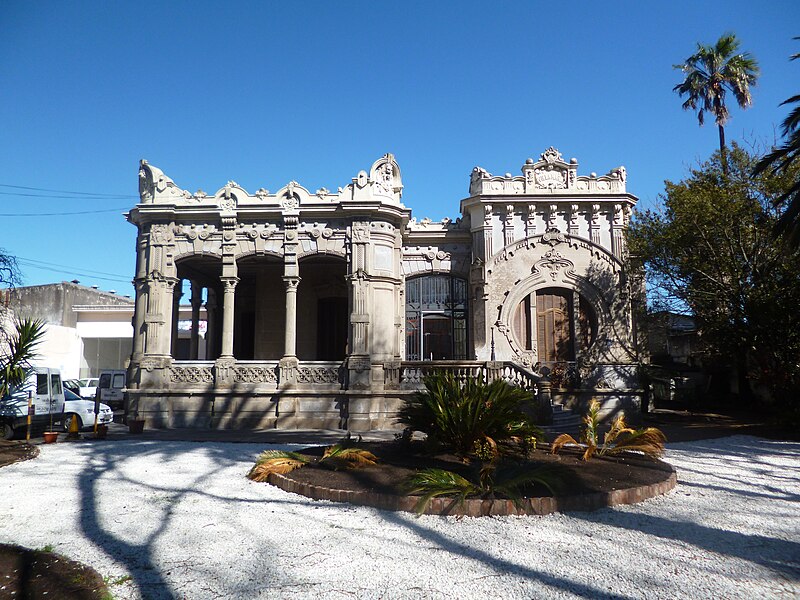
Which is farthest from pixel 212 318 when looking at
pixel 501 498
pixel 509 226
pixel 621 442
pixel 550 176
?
pixel 501 498

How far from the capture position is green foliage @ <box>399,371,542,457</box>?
800 cm

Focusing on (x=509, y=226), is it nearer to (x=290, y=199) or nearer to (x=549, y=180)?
(x=549, y=180)

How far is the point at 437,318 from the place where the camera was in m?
20.8

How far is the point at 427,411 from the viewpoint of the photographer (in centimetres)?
862

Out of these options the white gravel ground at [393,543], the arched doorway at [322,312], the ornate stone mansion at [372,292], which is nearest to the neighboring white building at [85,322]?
the ornate stone mansion at [372,292]

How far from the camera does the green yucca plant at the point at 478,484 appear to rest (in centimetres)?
633

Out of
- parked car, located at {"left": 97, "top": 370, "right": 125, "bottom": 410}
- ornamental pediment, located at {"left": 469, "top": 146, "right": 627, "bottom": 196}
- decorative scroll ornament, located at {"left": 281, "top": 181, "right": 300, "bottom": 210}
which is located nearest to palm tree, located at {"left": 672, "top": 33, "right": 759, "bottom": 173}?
ornamental pediment, located at {"left": 469, "top": 146, "right": 627, "bottom": 196}

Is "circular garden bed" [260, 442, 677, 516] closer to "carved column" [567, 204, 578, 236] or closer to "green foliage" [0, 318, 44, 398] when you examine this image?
"green foliage" [0, 318, 44, 398]

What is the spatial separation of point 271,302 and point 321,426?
235 inches

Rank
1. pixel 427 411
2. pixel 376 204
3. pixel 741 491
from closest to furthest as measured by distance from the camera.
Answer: pixel 741 491 < pixel 427 411 < pixel 376 204

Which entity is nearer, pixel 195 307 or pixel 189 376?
pixel 189 376

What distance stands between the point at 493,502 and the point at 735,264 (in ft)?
43.1

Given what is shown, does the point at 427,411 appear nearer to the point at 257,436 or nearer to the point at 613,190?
the point at 257,436

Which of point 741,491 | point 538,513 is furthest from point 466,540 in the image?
point 741,491
